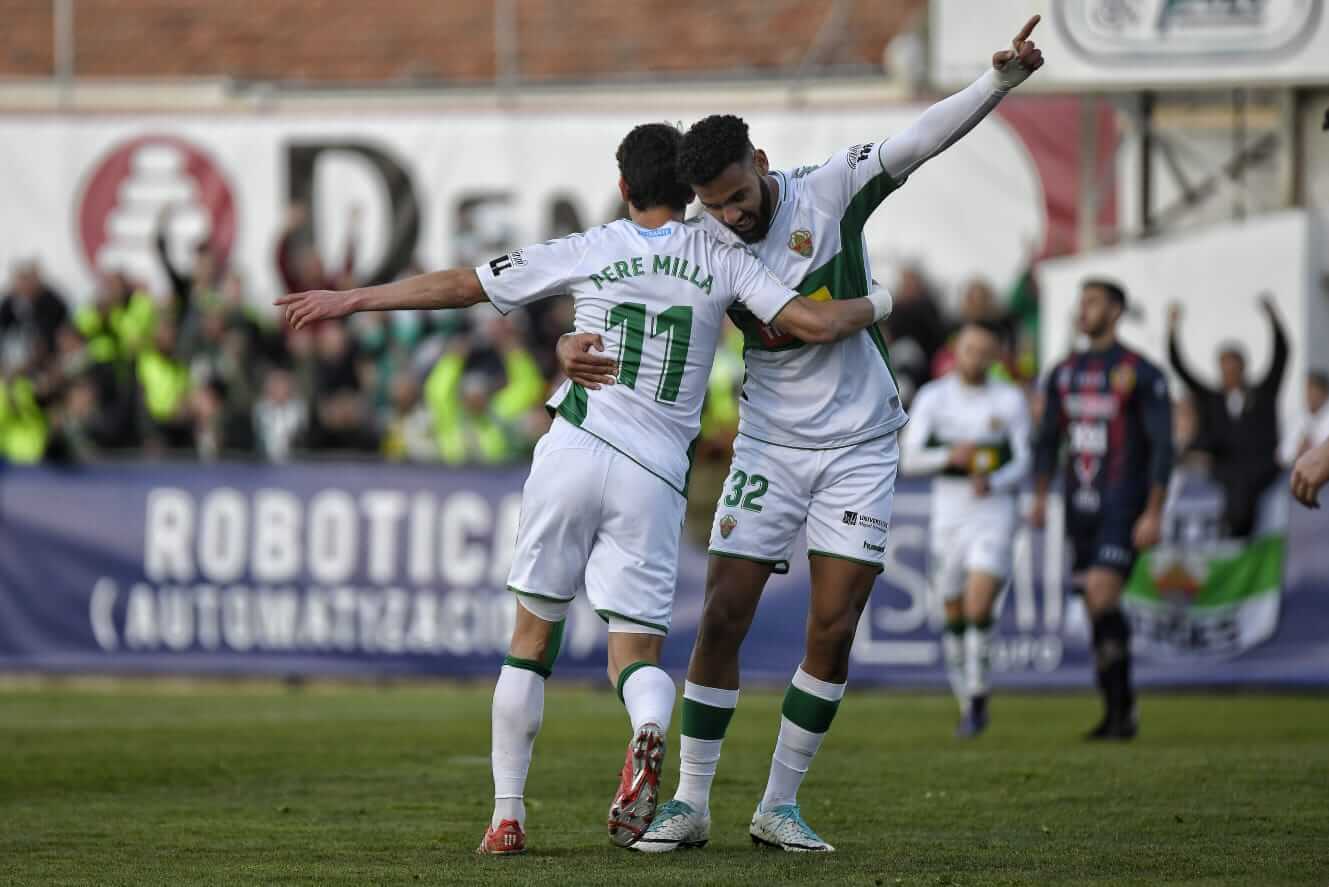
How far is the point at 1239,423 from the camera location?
1719 centimetres

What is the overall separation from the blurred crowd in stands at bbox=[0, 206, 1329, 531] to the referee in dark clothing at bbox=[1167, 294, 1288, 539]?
0.02 m

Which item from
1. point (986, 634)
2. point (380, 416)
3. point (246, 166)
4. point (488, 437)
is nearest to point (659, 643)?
point (986, 634)

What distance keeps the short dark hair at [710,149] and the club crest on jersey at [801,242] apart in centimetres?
52

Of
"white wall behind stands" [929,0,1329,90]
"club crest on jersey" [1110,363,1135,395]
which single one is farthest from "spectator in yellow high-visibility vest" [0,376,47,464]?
"club crest on jersey" [1110,363,1135,395]

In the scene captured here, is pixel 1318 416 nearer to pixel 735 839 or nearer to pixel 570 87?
pixel 570 87

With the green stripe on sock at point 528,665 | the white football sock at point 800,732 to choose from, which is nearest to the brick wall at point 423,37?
the white football sock at point 800,732

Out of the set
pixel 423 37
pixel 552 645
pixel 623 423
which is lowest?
pixel 552 645

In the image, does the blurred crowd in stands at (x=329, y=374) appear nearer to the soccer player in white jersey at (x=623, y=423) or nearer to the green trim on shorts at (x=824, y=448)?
the green trim on shorts at (x=824, y=448)

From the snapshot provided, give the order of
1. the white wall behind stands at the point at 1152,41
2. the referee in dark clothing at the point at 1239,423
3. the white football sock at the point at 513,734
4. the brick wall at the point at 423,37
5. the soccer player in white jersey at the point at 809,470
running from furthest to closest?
the brick wall at the point at 423,37 → the white wall behind stands at the point at 1152,41 → the referee in dark clothing at the point at 1239,423 → the soccer player in white jersey at the point at 809,470 → the white football sock at the point at 513,734

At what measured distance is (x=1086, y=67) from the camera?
727 inches

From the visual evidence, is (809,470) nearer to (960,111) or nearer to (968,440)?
(960,111)

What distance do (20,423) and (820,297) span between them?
44.5 feet

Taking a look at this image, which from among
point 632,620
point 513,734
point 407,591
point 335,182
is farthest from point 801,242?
point 335,182

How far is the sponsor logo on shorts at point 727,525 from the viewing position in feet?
25.0
